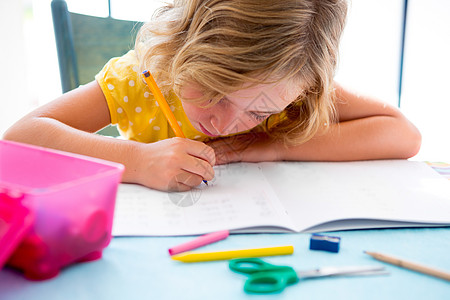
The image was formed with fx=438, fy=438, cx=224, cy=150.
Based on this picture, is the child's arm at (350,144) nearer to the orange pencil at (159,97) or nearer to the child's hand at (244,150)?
the child's hand at (244,150)

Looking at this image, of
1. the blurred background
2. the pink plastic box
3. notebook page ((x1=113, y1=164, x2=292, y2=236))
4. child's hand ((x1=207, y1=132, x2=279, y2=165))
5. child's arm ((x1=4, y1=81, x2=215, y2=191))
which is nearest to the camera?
the pink plastic box

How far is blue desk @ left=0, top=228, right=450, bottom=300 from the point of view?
33 cm

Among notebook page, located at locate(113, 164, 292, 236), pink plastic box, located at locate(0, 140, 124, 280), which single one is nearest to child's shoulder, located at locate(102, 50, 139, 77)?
notebook page, located at locate(113, 164, 292, 236)

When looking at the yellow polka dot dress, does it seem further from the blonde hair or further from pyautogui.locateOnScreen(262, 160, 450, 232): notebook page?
pyautogui.locateOnScreen(262, 160, 450, 232): notebook page

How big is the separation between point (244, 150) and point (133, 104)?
210 mm

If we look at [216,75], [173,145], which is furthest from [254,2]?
[173,145]

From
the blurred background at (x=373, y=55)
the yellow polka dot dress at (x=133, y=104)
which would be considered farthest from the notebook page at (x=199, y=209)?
the blurred background at (x=373, y=55)

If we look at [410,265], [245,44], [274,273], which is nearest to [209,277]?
[274,273]

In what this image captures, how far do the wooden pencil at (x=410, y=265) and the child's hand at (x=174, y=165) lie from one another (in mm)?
236

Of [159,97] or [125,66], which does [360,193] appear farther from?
[125,66]

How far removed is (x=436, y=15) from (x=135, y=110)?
1.16m

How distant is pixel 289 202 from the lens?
52cm

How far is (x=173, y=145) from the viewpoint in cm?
57

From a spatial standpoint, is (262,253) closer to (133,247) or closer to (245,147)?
(133,247)
